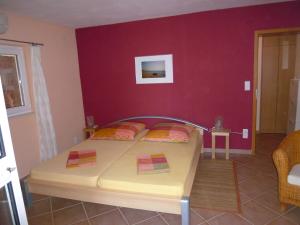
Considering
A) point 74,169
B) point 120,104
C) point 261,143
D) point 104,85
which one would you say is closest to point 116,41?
point 104,85

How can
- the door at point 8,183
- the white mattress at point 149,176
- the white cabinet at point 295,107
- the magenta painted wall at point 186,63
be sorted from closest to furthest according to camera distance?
the door at point 8,183 → the white mattress at point 149,176 → the magenta painted wall at point 186,63 → the white cabinet at point 295,107

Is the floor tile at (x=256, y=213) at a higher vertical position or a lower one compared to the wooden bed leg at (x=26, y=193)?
lower

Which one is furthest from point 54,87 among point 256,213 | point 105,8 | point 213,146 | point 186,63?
point 256,213

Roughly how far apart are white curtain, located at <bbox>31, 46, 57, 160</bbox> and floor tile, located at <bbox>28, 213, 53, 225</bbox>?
131cm

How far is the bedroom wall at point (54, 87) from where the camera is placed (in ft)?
10.9

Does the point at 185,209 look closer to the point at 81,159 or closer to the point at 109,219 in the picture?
the point at 109,219

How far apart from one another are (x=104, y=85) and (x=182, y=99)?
164cm

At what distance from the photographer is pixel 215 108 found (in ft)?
13.1

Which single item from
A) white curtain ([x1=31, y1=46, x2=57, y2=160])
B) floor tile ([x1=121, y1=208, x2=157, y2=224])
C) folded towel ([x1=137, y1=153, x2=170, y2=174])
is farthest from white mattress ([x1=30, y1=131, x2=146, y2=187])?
white curtain ([x1=31, y1=46, x2=57, y2=160])

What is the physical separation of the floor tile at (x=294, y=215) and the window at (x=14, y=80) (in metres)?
3.72

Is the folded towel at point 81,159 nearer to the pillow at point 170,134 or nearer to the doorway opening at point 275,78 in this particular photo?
the pillow at point 170,134

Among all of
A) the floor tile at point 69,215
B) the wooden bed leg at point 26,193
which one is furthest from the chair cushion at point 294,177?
the wooden bed leg at point 26,193

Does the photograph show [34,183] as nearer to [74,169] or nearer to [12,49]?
[74,169]

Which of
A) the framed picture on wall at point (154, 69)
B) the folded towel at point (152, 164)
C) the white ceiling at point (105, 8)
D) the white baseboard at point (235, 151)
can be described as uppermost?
the white ceiling at point (105, 8)
